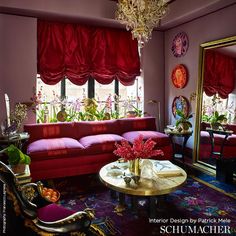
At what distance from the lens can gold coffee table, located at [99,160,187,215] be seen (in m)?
2.31

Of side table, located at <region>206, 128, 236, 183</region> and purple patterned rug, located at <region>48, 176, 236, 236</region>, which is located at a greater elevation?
side table, located at <region>206, 128, 236, 183</region>

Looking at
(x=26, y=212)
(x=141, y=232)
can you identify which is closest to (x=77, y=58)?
(x=141, y=232)

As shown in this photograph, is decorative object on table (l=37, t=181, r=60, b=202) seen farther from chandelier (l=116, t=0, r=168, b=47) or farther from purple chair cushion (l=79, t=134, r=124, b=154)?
chandelier (l=116, t=0, r=168, b=47)

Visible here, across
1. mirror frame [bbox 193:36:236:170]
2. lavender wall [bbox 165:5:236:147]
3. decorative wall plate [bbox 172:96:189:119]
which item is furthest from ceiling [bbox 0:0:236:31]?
decorative wall plate [bbox 172:96:189:119]

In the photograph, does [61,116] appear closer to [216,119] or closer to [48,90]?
[48,90]

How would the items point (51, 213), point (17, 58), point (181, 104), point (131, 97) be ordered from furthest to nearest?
point (131, 97)
point (181, 104)
point (17, 58)
point (51, 213)

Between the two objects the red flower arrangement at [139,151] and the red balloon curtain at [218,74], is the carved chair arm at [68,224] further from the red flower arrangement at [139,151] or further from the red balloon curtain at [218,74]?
the red balloon curtain at [218,74]

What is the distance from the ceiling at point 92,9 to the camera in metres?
3.82

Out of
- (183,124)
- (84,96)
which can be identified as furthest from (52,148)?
(183,124)

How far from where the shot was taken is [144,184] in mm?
2439

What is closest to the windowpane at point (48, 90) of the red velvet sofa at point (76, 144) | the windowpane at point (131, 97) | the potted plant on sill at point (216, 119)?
the red velvet sofa at point (76, 144)

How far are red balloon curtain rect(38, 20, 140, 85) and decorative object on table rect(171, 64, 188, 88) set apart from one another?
2.54 feet

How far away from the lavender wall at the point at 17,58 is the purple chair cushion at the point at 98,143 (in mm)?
1347

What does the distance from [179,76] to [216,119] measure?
1.26 meters
